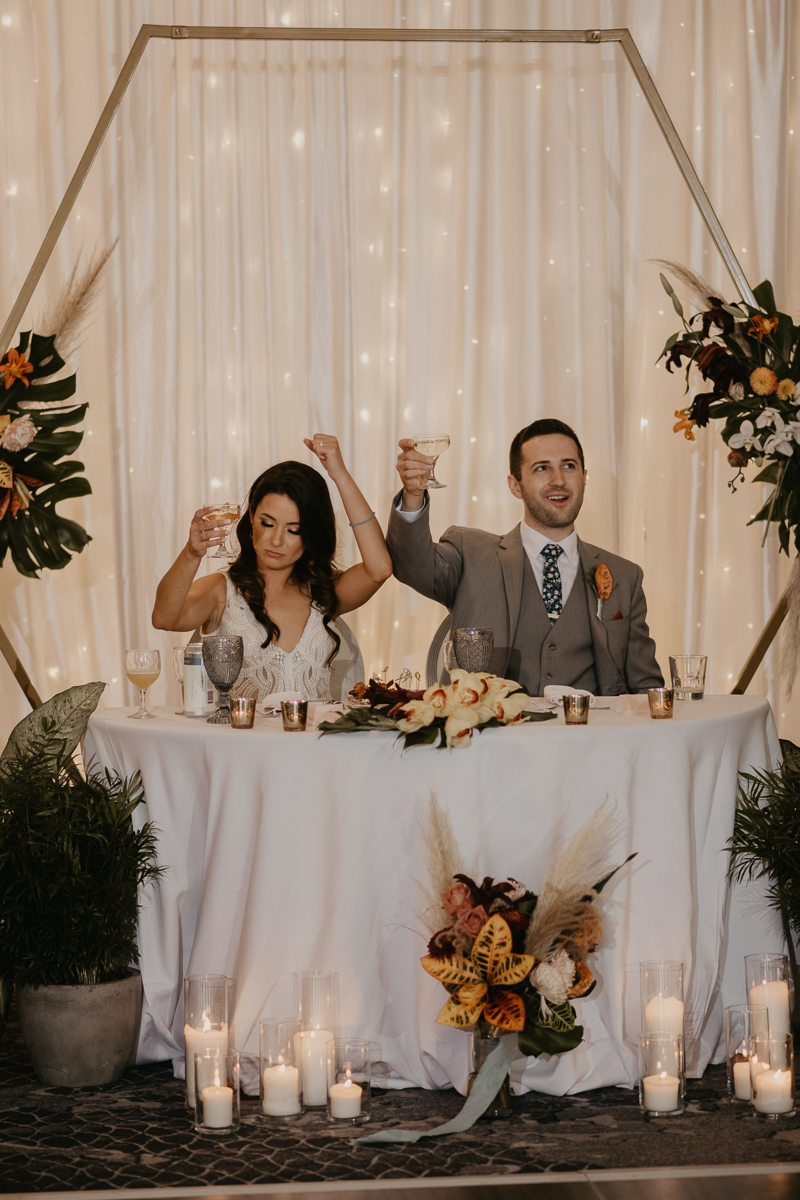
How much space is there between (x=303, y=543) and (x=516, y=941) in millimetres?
1591

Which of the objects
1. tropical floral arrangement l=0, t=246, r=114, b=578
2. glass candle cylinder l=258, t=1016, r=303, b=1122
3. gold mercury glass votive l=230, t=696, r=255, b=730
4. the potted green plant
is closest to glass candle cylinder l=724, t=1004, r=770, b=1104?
glass candle cylinder l=258, t=1016, r=303, b=1122

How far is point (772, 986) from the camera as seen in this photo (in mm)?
2570

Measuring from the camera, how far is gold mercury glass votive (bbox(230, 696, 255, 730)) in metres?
2.66

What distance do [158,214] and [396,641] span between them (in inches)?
68.1

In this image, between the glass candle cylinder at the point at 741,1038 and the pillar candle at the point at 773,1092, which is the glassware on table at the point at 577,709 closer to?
the glass candle cylinder at the point at 741,1038

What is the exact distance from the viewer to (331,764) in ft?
8.33

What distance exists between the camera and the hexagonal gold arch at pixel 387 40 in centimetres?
371

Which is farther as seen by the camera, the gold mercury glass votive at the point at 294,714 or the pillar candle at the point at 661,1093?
the gold mercury glass votive at the point at 294,714

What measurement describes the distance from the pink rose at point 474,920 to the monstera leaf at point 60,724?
1.07 metres

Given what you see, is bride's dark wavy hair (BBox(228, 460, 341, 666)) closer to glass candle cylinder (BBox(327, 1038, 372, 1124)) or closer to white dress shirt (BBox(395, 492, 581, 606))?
white dress shirt (BBox(395, 492, 581, 606))

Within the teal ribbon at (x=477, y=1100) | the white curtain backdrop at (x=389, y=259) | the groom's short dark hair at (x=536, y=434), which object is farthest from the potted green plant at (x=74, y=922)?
the white curtain backdrop at (x=389, y=259)

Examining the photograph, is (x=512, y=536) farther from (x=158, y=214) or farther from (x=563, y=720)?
(x=158, y=214)

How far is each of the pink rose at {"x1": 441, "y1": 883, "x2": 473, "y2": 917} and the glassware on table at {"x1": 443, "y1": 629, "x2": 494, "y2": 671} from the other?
625 mm

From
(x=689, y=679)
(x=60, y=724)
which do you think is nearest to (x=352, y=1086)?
(x=60, y=724)
